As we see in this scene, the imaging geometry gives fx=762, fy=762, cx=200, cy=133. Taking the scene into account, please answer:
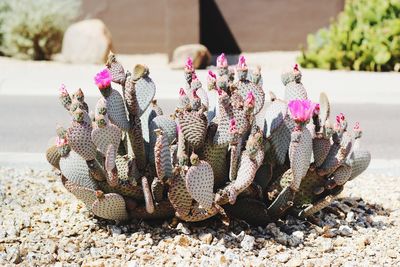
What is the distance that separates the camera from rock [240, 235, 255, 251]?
4541 millimetres

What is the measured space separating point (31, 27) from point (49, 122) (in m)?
6.15

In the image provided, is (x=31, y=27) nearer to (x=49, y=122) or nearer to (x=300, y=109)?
(x=49, y=122)

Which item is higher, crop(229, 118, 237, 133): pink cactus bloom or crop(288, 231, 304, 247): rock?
crop(229, 118, 237, 133): pink cactus bloom

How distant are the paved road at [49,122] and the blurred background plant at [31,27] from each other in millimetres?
4012

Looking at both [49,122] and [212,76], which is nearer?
[212,76]

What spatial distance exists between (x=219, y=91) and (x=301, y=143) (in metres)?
0.58

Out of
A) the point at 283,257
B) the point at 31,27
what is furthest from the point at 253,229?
the point at 31,27

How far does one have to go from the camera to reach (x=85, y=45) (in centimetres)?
1590

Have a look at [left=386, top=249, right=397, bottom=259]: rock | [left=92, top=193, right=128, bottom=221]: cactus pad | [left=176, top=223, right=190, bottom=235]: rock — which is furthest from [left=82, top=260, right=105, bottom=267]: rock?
[left=386, top=249, right=397, bottom=259]: rock

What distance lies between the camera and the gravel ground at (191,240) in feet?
14.5

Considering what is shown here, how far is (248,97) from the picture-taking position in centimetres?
441

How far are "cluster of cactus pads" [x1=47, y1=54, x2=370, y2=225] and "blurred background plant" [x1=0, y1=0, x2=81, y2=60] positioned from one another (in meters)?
11.8

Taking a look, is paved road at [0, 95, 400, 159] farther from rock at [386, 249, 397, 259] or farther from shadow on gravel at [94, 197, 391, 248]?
rock at [386, 249, 397, 259]

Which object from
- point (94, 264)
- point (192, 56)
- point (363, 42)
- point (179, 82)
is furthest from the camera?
point (192, 56)
